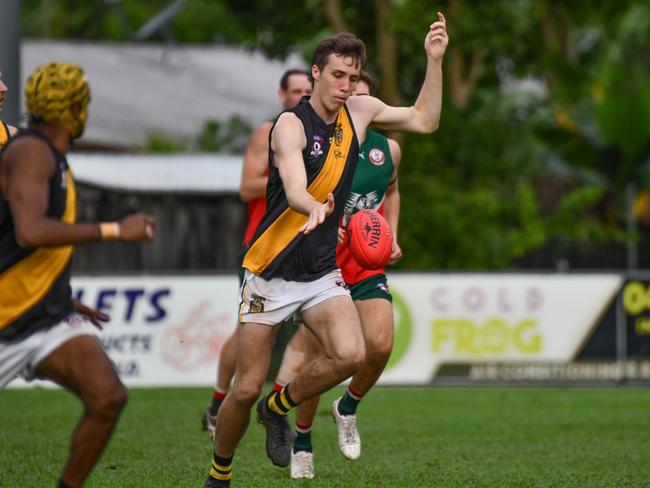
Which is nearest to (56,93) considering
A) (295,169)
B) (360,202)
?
(295,169)

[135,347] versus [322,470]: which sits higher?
[322,470]

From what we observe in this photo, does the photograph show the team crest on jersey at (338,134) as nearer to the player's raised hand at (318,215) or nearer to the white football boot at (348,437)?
the player's raised hand at (318,215)

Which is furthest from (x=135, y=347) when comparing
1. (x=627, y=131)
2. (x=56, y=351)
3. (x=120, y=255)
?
(x=627, y=131)

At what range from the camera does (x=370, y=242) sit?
24.2ft

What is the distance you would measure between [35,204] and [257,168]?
4.16 metres

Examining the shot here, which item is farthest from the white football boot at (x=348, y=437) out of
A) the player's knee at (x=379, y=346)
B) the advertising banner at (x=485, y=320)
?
the advertising banner at (x=485, y=320)

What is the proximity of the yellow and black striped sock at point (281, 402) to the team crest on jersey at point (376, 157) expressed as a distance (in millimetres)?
1753

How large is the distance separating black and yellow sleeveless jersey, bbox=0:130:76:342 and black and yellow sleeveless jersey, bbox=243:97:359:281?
145 cm

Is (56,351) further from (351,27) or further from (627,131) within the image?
(627,131)

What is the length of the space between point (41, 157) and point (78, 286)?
9.74 meters

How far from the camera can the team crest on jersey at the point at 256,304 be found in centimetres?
708

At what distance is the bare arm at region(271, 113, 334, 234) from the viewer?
6387 mm

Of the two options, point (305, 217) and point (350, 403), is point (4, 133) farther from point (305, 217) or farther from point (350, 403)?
point (350, 403)

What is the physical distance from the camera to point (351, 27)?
21859 millimetres
